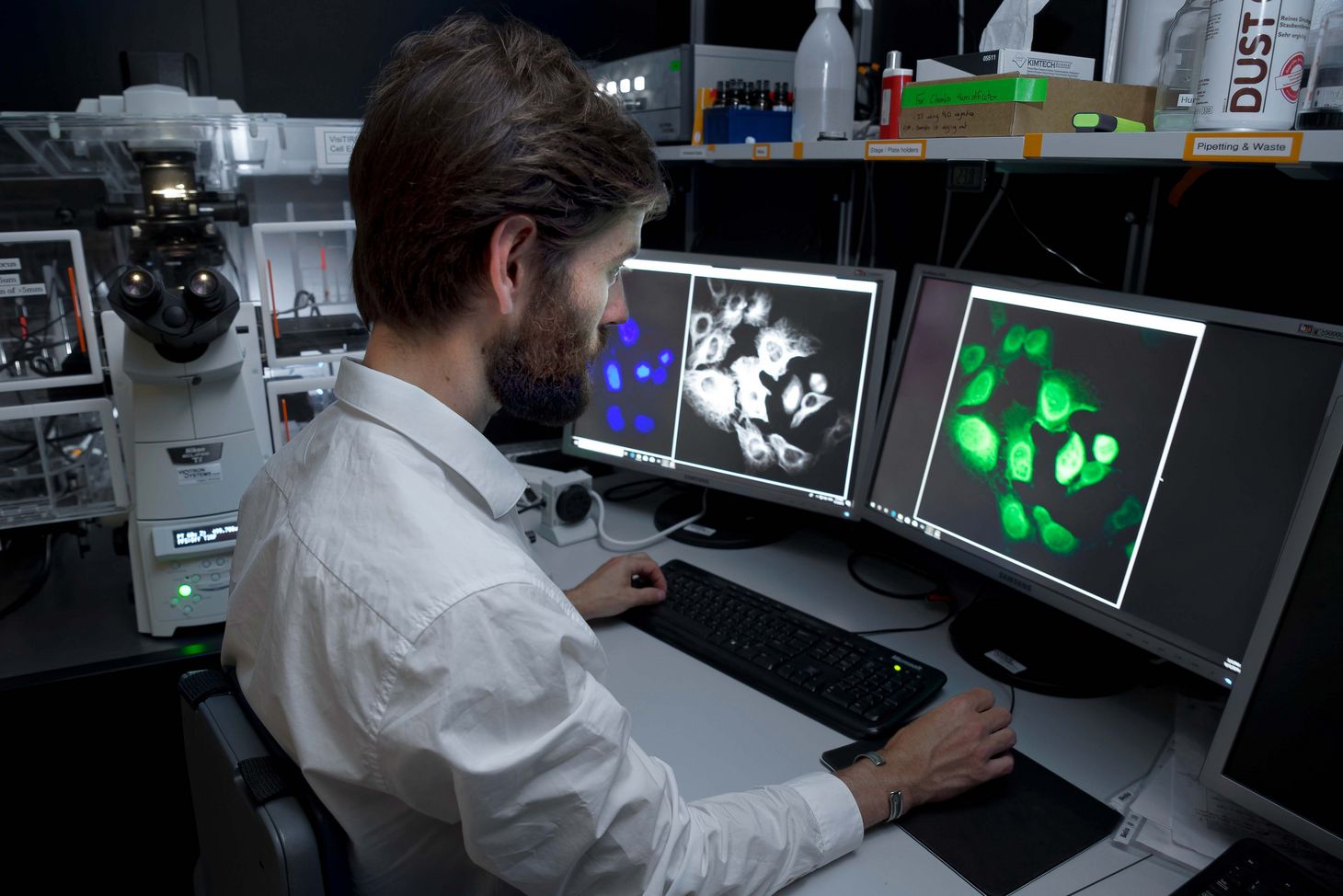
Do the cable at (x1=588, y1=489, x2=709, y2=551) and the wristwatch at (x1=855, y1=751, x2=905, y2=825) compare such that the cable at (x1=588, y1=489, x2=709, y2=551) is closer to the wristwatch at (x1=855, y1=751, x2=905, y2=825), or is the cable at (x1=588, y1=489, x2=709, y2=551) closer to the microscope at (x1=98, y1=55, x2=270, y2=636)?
the microscope at (x1=98, y1=55, x2=270, y2=636)

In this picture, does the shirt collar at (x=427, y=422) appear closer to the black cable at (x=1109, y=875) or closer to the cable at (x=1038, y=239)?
Result: the black cable at (x=1109, y=875)

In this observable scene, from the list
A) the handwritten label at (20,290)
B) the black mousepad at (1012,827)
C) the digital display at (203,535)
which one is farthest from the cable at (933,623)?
the handwritten label at (20,290)

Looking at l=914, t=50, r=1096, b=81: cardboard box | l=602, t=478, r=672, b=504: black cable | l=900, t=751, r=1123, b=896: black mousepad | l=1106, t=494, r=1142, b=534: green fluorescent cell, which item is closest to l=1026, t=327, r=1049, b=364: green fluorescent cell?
l=1106, t=494, r=1142, b=534: green fluorescent cell

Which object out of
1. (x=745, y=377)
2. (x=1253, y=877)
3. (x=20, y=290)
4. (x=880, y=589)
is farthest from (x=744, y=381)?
(x=20, y=290)

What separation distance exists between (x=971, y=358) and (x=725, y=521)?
1.93 feet

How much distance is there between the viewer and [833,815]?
3.04 ft

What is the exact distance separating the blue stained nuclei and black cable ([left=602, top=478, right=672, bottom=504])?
0.32 metres

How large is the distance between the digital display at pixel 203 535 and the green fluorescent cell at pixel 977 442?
1.11 m

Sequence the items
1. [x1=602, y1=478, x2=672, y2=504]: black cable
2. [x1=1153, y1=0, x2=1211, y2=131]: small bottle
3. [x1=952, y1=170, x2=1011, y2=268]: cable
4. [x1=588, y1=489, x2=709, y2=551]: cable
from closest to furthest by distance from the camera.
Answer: [x1=1153, y1=0, x2=1211, y2=131]: small bottle
[x1=952, y1=170, x2=1011, y2=268]: cable
[x1=588, y1=489, x2=709, y2=551]: cable
[x1=602, y1=478, x2=672, y2=504]: black cable

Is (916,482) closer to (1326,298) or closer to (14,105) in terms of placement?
(1326,298)

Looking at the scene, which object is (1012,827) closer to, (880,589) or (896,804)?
(896,804)

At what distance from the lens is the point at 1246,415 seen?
1025 millimetres

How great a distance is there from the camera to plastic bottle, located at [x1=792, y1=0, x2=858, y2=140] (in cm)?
154

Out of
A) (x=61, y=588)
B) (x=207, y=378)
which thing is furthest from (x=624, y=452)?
(x=61, y=588)
